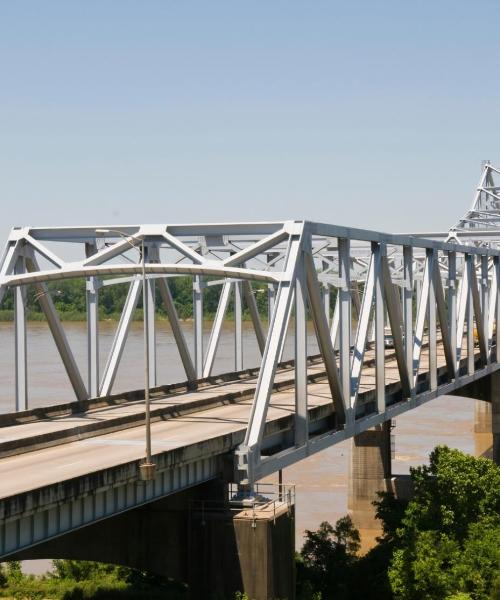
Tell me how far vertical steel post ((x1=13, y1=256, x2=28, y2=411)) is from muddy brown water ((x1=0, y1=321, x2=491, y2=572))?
502 inches

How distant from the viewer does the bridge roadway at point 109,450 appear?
63.9 ft

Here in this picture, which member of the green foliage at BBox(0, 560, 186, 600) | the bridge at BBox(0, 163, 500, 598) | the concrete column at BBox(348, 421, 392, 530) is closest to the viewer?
the bridge at BBox(0, 163, 500, 598)

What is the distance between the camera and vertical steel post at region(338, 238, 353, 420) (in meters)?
A: 32.2

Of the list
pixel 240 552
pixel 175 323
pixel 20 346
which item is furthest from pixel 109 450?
pixel 175 323

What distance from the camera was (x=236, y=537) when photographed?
24.2 metres

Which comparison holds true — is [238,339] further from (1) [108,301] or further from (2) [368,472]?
(1) [108,301]

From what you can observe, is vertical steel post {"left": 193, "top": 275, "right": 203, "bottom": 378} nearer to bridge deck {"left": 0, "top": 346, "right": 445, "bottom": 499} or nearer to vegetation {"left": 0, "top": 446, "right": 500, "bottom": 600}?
bridge deck {"left": 0, "top": 346, "right": 445, "bottom": 499}

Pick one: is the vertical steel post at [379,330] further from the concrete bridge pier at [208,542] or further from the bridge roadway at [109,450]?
the concrete bridge pier at [208,542]

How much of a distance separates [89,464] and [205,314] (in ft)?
444

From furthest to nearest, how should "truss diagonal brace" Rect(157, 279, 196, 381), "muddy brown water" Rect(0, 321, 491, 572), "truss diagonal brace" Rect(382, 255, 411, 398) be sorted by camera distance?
"muddy brown water" Rect(0, 321, 491, 572)
"truss diagonal brace" Rect(157, 279, 196, 381)
"truss diagonal brace" Rect(382, 255, 411, 398)

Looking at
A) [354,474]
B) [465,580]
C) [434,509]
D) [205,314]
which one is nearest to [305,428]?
[465,580]

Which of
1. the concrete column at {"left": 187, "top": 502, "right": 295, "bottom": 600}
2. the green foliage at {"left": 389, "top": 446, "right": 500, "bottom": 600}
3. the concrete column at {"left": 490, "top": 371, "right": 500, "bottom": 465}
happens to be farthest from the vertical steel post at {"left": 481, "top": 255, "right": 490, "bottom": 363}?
the concrete column at {"left": 187, "top": 502, "right": 295, "bottom": 600}

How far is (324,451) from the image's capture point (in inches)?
2992

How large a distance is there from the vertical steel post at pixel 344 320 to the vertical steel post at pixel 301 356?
3.42m
